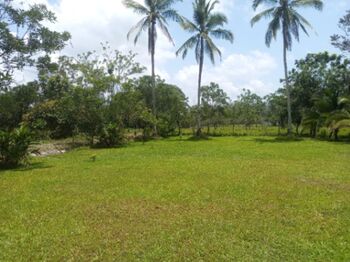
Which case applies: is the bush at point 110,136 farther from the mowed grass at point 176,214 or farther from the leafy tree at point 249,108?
the leafy tree at point 249,108

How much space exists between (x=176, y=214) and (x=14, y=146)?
8.07 metres

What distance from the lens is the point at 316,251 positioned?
14.9ft

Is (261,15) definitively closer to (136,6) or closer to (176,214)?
(136,6)

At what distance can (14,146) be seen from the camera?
40.1 ft

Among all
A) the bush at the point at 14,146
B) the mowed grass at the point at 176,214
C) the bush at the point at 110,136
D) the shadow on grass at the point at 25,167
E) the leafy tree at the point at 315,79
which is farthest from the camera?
the leafy tree at the point at 315,79

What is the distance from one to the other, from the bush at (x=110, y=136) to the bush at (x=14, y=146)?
8.20 meters

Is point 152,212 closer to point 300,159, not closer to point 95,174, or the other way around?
point 95,174

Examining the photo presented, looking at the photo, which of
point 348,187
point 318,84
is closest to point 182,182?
point 348,187

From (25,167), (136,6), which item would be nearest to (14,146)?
(25,167)

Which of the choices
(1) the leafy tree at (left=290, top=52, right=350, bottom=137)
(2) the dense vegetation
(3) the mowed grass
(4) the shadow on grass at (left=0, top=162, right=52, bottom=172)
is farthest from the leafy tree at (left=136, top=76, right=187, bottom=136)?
(3) the mowed grass

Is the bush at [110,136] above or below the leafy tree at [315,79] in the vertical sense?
below

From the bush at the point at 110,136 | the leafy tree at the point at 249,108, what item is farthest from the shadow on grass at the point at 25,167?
the leafy tree at the point at 249,108

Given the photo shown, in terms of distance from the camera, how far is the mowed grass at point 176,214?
182 inches

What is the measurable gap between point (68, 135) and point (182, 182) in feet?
62.3
